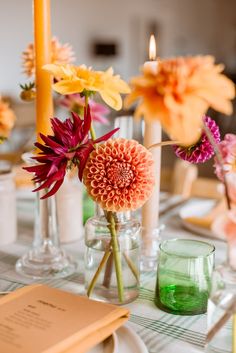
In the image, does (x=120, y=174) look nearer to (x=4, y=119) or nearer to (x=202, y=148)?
(x=202, y=148)

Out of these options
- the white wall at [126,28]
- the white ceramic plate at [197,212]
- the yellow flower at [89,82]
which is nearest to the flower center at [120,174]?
the yellow flower at [89,82]

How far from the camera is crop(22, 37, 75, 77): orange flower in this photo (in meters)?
0.93

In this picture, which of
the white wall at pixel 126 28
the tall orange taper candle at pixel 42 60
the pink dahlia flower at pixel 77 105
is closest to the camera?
the tall orange taper candle at pixel 42 60

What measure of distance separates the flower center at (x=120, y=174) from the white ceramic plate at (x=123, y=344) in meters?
0.18

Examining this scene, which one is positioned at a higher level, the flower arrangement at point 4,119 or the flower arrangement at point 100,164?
the flower arrangement at point 4,119

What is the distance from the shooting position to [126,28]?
21.2 ft

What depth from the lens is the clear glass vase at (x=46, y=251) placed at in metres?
0.89

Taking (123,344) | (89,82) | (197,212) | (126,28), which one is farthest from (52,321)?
(126,28)

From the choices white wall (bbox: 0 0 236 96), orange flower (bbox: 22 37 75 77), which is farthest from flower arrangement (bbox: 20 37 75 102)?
white wall (bbox: 0 0 236 96)

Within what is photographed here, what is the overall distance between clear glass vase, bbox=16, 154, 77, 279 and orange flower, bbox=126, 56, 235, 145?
0.47 metres

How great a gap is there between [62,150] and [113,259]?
18 centimetres

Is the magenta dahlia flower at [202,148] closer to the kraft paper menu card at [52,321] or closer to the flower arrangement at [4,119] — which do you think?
the kraft paper menu card at [52,321]

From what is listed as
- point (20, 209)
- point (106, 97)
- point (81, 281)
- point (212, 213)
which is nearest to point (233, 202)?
point (106, 97)

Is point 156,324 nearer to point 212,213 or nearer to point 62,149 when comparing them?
point 62,149
